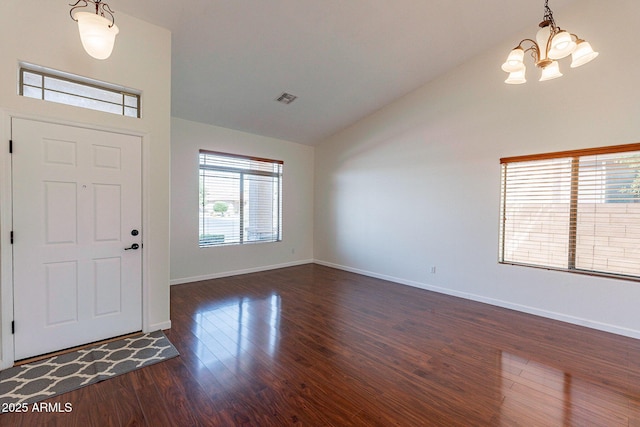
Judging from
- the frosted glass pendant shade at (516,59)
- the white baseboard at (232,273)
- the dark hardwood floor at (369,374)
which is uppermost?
the frosted glass pendant shade at (516,59)

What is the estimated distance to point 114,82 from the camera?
9.21 feet

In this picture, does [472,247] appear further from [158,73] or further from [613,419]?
[158,73]

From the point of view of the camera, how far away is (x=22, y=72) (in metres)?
2.47

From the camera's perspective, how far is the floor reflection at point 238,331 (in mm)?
2615

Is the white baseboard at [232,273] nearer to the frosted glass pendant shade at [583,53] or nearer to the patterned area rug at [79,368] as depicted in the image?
the patterned area rug at [79,368]

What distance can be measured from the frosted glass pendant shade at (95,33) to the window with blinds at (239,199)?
10.9 feet

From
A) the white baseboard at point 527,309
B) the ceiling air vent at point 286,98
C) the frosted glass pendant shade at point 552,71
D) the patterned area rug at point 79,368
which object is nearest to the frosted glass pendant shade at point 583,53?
the frosted glass pendant shade at point 552,71

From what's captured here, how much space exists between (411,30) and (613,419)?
4201 mm

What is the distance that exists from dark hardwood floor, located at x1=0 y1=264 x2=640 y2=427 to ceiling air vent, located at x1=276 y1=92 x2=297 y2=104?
333 cm

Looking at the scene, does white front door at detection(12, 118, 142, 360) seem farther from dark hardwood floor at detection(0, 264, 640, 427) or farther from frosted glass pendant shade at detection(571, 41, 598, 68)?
frosted glass pendant shade at detection(571, 41, 598, 68)

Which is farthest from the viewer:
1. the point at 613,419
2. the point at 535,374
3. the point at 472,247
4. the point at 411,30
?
the point at 472,247

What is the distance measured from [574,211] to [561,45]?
2.57m

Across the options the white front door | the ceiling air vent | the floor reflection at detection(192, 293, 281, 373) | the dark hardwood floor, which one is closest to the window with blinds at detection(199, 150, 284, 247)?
the ceiling air vent

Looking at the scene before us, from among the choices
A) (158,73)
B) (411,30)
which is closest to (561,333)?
(411,30)
